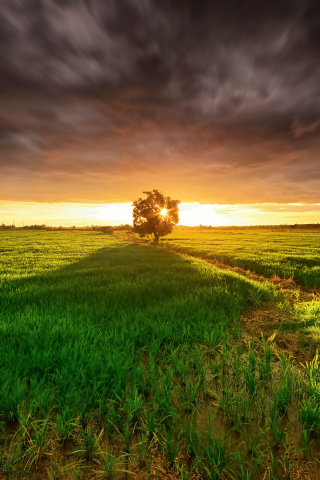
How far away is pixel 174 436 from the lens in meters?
Answer: 2.81

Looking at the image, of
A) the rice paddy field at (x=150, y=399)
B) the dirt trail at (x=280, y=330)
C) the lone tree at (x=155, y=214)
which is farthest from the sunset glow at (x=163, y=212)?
the rice paddy field at (x=150, y=399)

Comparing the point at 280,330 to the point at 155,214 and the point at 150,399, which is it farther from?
the point at 155,214

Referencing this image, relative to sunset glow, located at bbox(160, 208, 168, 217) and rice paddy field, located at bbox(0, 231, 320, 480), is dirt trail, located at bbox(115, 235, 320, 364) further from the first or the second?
sunset glow, located at bbox(160, 208, 168, 217)

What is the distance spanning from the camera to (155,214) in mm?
41031

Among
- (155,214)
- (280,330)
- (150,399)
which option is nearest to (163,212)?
(155,214)

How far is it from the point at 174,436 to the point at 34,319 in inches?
188

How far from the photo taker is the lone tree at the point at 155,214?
135ft

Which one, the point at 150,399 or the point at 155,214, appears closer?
the point at 150,399

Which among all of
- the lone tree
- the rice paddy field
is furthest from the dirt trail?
the lone tree

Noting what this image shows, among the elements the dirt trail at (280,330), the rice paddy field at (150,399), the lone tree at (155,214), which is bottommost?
the dirt trail at (280,330)

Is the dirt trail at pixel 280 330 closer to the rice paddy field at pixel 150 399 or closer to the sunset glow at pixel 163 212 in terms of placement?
the rice paddy field at pixel 150 399

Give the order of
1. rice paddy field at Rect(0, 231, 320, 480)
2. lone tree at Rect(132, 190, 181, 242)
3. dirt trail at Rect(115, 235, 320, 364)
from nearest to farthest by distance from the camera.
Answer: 1. rice paddy field at Rect(0, 231, 320, 480)
2. dirt trail at Rect(115, 235, 320, 364)
3. lone tree at Rect(132, 190, 181, 242)

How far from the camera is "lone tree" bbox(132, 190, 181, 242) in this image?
41031 millimetres

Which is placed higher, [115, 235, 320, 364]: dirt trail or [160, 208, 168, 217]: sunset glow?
[160, 208, 168, 217]: sunset glow
